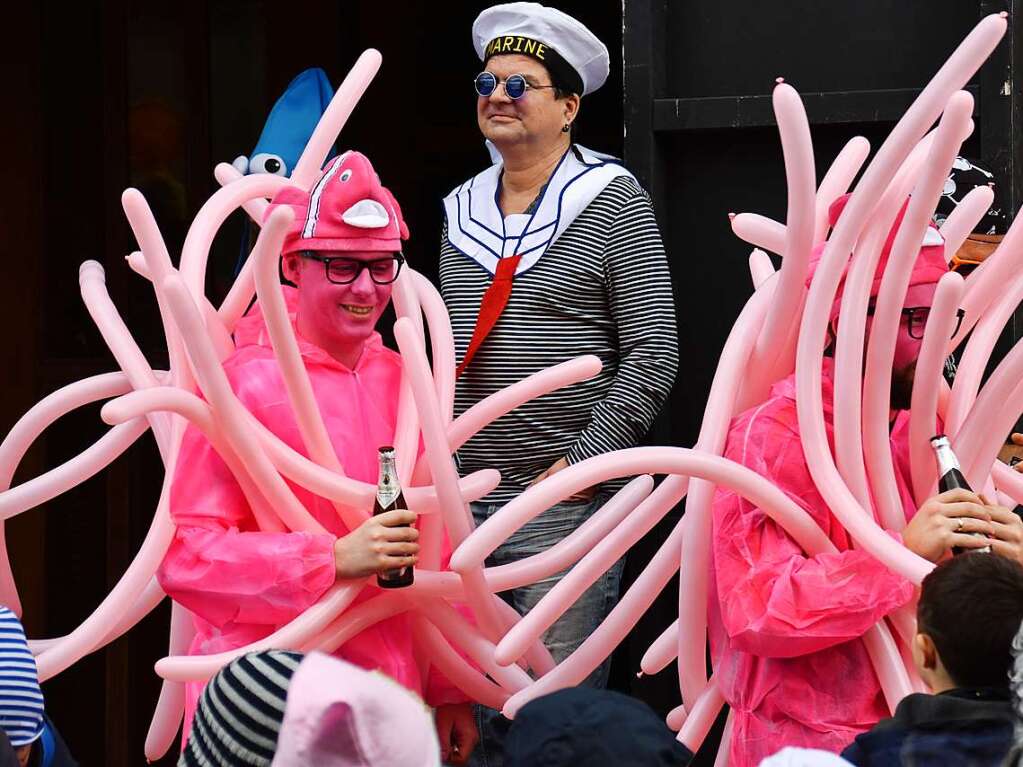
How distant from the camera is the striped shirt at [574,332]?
3.69m

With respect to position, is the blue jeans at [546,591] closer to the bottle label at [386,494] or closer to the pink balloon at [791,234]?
the bottle label at [386,494]

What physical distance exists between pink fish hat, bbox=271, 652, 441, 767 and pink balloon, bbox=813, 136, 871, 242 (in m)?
1.60

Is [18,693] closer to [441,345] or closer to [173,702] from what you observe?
[173,702]

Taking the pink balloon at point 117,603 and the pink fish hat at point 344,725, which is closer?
the pink fish hat at point 344,725

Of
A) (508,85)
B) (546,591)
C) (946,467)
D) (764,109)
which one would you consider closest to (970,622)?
(946,467)

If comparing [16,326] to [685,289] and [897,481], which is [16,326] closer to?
[685,289]

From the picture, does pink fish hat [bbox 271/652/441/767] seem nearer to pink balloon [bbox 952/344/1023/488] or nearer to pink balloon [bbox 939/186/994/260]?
pink balloon [bbox 952/344/1023/488]

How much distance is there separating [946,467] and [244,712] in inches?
55.9

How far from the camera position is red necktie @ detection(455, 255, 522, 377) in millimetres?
3725

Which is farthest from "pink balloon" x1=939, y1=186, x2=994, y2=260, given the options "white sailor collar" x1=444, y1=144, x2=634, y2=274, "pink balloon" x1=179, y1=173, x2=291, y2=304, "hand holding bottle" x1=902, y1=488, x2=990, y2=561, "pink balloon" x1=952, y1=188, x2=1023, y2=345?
"pink balloon" x1=179, y1=173, x2=291, y2=304

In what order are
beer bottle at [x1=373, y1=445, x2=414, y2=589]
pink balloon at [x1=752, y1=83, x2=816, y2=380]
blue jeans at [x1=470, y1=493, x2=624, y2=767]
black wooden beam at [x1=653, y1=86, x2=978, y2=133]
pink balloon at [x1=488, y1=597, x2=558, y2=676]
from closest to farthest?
1. pink balloon at [x1=752, y1=83, x2=816, y2=380]
2. beer bottle at [x1=373, y1=445, x2=414, y2=589]
3. pink balloon at [x1=488, y1=597, x2=558, y2=676]
4. blue jeans at [x1=470, y1=493, x2=624, y2=767]
5. black wooden beam at [x1=653, y1=86, x2=978, y2=133]

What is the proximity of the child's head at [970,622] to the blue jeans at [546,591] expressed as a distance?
1.38 meters

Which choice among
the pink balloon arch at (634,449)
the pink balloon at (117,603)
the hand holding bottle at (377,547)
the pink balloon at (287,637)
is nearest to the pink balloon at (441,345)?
the pink balloon arch at (634,449)

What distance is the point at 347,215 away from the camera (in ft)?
10.1
